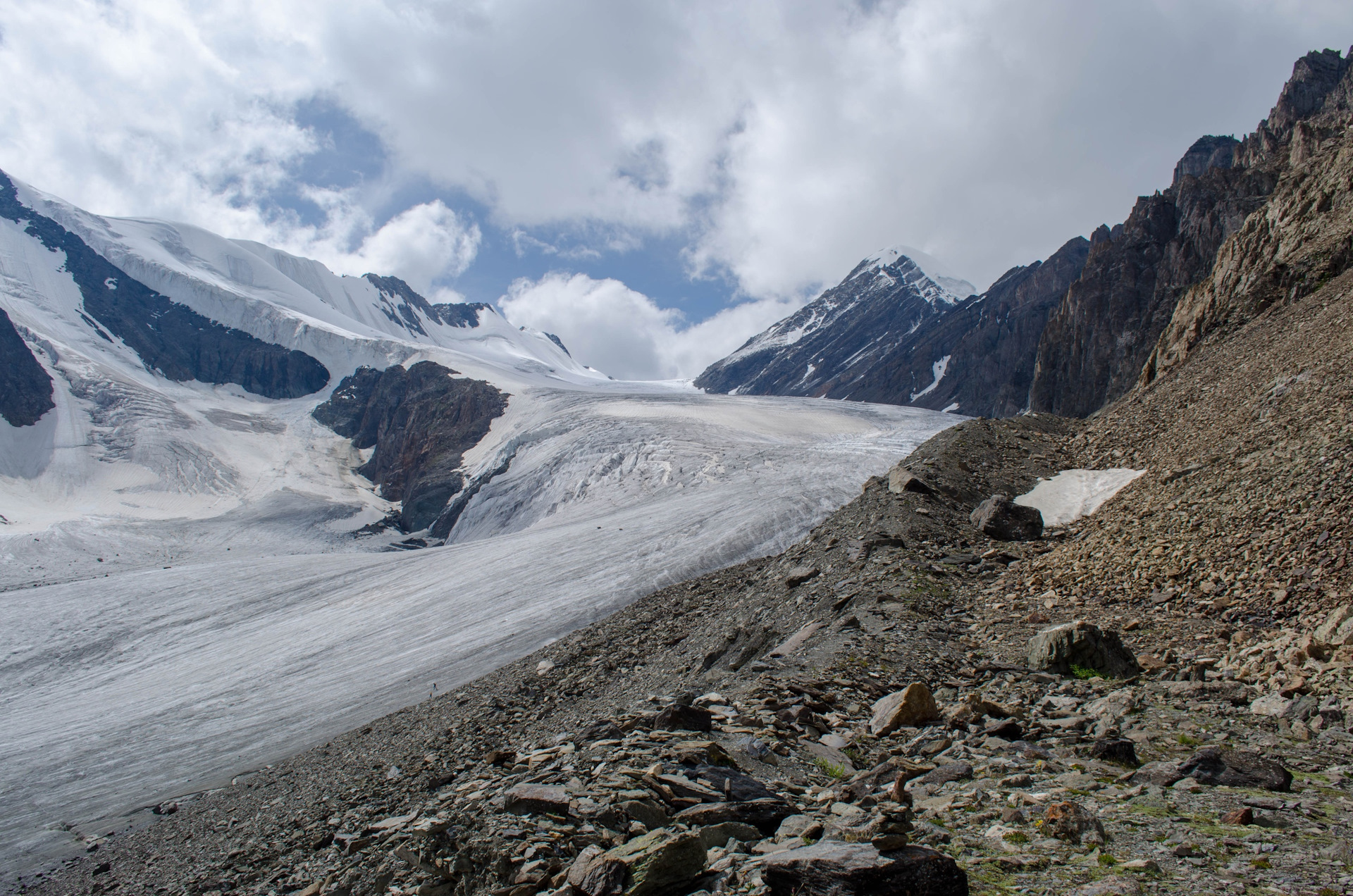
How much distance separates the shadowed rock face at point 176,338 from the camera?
10769 cm

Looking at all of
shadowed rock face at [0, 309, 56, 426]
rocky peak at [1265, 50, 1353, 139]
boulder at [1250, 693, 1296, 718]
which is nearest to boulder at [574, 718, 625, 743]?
boulder at [1250, 693, 1296, 718]

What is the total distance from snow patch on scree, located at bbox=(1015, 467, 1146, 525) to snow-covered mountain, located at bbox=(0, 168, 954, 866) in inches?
454

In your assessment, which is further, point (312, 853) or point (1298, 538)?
point (1298, 538)

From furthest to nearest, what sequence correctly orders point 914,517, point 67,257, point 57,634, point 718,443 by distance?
point 67,257
point 718,443
point 57,634
point 914,517

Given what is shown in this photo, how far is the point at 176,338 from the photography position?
4370 inches

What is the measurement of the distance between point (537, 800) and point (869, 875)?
8.72ft

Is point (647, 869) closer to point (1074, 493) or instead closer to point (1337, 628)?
point (1337, 628)

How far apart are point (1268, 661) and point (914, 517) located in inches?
335

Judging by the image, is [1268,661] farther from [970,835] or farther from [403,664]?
[403,664]

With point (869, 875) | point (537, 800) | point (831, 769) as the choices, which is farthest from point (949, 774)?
point (537, 800)

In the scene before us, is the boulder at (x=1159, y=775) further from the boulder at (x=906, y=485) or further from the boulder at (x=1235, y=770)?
the boulder at (x=906, y=485)

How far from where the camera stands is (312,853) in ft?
26.4

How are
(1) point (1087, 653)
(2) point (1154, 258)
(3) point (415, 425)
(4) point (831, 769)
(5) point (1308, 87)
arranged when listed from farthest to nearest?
(3) point (415, 425) → (2) point (1154, 258) → (5) point (1308, 87) → (1) point (1087, 653) → (4) point (831, 769)

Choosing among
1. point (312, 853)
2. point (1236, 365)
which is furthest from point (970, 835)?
point (1236, 365)
